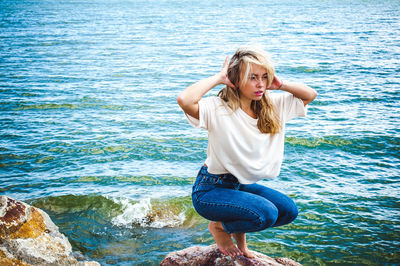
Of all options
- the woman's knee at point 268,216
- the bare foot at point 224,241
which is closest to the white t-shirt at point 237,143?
the woman's knee at point 268,216

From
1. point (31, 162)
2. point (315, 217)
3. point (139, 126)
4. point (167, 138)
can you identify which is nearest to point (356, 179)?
point (315, 217)

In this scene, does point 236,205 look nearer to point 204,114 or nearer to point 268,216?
point 268,216

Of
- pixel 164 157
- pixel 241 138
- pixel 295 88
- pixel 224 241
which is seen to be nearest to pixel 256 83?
pixel 295 88

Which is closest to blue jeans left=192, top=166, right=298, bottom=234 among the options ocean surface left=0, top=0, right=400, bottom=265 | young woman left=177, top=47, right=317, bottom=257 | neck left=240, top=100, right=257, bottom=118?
young woman left=177, top=47, right=317, bottom=257

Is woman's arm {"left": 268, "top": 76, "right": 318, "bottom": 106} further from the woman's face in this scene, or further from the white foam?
the white foam

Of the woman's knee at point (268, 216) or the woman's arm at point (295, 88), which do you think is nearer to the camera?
the woman's knee at point (268, 216)

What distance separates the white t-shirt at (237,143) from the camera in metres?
4.12

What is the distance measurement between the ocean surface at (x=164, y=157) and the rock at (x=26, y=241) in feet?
4.14

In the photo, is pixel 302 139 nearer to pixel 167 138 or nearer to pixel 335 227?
pixel 167 138

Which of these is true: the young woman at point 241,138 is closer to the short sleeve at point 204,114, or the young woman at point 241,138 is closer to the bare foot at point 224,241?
the short sleeve at point 204,114

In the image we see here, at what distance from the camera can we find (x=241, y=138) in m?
4.21

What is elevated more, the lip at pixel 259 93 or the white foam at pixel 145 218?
the lip at pixel 259 93

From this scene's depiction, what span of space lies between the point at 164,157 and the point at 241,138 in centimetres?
694

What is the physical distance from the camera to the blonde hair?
411 centimetres
